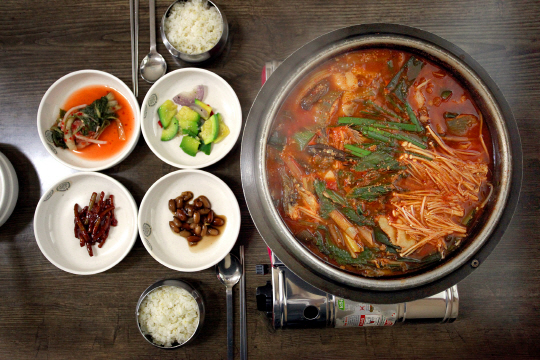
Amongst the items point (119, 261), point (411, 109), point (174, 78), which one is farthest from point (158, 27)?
point (411, 109)

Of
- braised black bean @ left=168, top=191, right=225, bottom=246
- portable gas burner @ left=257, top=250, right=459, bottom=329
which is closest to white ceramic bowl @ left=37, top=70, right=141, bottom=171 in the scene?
braised black bean @ left=168, top=191, right=225, bottom=246

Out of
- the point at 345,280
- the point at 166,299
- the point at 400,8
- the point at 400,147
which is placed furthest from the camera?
the point at 400,8

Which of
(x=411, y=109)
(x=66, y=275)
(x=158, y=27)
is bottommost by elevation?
(x=66, y=275)

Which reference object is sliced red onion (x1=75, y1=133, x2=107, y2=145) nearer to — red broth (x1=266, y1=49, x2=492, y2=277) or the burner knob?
red broth (x1=266, y1=49, x2=492, y2=277)

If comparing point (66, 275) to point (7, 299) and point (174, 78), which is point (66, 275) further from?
point (174, 78)

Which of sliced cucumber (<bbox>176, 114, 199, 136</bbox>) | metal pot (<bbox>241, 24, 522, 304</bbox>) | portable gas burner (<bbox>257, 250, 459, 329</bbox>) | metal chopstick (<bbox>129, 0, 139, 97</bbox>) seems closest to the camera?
metal pot (<bbox>241, 24, 522, 304</bbox>)

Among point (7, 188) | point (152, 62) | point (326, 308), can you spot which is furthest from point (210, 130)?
point (7, 188)
